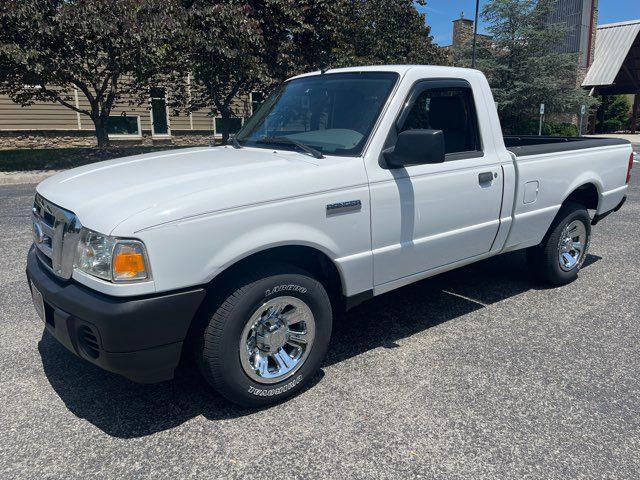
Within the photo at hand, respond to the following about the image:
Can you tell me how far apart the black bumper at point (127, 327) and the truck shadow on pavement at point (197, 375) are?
426 mm

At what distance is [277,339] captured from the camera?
305 centimetres

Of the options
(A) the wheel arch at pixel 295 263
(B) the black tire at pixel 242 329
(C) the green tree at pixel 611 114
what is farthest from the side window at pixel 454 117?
(C) the green tree at pixel 611 114

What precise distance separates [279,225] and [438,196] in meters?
1.34

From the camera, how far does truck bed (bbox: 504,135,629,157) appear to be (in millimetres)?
4545

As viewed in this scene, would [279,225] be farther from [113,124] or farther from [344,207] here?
[113,124]

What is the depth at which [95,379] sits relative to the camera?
3.37m

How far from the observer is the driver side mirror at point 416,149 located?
3189mm

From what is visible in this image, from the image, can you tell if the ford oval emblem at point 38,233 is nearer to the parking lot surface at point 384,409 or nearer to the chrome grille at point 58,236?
the chrome grille at point 58,236

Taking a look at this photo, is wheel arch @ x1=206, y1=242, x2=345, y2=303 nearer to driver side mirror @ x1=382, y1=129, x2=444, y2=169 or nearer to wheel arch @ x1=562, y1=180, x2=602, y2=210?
driver side mirror @ x1=382, y1=129, x2=444, y2=169

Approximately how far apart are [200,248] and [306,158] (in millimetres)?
1031

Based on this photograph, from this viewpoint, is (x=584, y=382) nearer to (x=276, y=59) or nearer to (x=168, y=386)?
(x=168, y=386)

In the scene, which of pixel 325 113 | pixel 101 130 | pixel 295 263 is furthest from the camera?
pixel 101 130

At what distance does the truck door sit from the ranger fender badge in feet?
0.42

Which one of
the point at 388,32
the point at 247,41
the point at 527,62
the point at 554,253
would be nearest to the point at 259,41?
the point at 247,41
